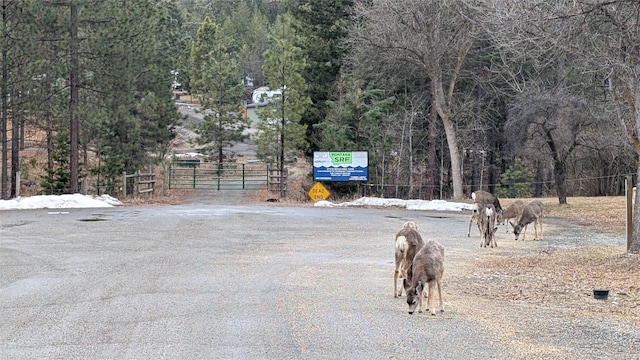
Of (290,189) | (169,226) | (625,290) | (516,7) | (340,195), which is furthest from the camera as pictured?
(290,189)

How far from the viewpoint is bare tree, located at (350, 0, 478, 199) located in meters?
34.4

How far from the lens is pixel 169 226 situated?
22.7 m

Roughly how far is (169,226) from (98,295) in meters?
11.6

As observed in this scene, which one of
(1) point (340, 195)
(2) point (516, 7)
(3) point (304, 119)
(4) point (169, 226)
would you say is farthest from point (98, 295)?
(3) point (304, 119)

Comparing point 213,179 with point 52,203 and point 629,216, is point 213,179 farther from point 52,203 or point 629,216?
point 629,216

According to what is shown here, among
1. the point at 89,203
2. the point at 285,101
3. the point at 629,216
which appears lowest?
the point at 89,203

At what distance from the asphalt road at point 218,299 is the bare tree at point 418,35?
1545cm

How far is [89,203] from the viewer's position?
31.4 m

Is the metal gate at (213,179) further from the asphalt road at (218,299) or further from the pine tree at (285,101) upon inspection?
the asphalt road at (218,299)

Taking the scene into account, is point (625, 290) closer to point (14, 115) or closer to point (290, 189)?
point (14, 115)

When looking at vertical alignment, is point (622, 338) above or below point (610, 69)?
below

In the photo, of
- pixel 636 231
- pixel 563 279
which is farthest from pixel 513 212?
pixel 563 279

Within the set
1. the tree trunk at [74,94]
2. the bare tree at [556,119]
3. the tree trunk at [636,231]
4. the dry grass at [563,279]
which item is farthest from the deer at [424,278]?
the tree trunk at [74,94]

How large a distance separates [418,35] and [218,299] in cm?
2607
